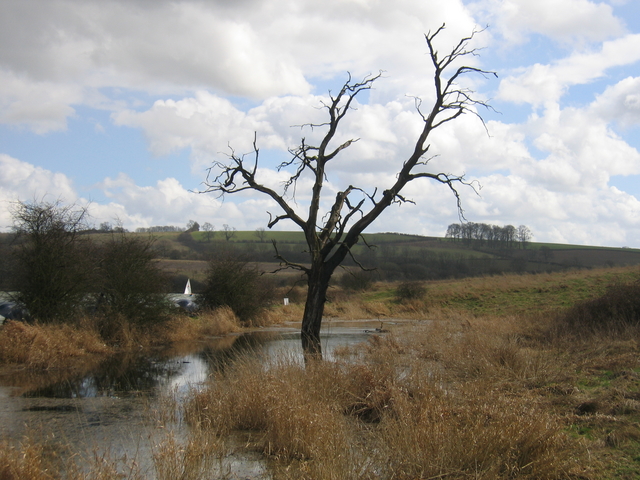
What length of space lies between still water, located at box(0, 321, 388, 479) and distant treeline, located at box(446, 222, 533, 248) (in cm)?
9102

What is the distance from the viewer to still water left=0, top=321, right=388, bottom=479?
6953mm

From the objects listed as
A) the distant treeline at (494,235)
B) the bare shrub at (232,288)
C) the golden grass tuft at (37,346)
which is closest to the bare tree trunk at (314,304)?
the golden grass tuft at (37,346)

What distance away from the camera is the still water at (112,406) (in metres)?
6.95

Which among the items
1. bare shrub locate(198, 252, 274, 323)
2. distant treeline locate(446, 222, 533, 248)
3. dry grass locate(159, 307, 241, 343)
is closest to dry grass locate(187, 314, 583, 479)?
dry grass locate(159, 307, 241, 343)

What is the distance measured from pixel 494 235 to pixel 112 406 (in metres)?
101

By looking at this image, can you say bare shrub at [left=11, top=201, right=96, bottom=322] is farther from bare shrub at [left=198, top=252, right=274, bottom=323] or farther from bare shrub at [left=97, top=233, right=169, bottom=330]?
bare shrub at [left=198, top=252, right=274, bottom=323]

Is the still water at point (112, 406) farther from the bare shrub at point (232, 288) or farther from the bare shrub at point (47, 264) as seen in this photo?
the bare shrub at point (232, 288)

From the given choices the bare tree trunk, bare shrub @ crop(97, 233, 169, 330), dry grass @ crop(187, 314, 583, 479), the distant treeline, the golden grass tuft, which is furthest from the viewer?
the distant treeline

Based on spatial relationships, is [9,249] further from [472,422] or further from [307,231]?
[472,422]

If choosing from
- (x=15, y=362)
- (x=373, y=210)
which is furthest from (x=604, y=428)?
(x=15, y=362)

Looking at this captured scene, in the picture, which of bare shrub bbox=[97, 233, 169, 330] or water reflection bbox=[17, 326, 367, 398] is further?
bare shrub bbox=[97, 233, 169, 330]

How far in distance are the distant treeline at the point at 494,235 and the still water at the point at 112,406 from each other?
9102 cm

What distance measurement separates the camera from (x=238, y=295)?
32.4 m

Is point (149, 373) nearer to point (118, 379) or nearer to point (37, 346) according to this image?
point (118, 379)
